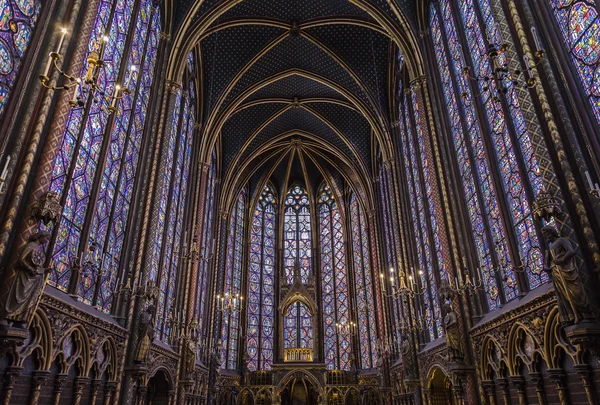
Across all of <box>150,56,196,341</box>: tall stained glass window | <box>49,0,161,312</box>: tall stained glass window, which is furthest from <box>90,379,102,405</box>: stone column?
<box>150,56,196,341</box>: tall stained glass window

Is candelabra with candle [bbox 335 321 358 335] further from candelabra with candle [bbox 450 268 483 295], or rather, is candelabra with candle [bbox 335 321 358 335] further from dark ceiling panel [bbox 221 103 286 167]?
candelabra with candle [bbox 450 268 483 295]

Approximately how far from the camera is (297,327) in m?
28.8

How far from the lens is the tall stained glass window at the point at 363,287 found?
86.1ft

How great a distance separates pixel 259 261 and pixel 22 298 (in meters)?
24.7

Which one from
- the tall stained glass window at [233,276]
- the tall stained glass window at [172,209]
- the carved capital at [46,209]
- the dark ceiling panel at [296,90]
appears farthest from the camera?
the tall stained glass window at [233,276]

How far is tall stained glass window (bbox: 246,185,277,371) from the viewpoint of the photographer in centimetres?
2825

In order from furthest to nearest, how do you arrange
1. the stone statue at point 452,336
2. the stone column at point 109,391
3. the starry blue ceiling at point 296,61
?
the starry blue ceiling at point 296,61
the stone statue at point 452,336
the stone column at point 109,391

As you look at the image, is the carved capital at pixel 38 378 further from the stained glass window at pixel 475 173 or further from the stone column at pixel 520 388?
the stained glass window at pixel 475 173

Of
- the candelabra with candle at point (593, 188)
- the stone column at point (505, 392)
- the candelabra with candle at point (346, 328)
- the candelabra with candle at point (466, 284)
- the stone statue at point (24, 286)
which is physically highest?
the candelabra with candle at point (346, 328)

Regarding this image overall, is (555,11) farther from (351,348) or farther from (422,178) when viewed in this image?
(351,348)

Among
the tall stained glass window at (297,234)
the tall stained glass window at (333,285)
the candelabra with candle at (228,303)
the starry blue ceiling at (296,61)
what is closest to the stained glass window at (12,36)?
the starry blue ceiling at (296,61)

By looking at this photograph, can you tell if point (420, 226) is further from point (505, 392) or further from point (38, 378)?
point (38, 378)

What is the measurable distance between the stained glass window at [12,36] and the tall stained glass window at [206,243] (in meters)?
13.1

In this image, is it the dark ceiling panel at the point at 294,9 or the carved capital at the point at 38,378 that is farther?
the dark ceiling panel at the point at 294,9
